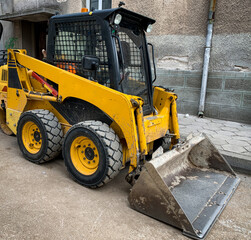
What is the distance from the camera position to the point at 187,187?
9.73 feet

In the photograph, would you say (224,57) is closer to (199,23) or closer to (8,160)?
(199,23)

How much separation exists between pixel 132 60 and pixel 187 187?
1799 mm

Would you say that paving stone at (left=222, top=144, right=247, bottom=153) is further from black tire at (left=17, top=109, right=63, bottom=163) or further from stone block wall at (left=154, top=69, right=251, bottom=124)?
black tire at (left=17, top=109, right=63, bottom=163)

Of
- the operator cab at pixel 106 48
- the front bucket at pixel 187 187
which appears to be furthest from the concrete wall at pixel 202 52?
the operator cab at pixel 106 48

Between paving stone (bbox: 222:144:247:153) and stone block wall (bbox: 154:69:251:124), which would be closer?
paving stone (bbox: 222:144:247:153)

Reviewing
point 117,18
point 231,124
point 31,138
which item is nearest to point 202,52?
point 231,124

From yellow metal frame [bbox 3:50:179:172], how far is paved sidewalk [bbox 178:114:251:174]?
40.9 inches

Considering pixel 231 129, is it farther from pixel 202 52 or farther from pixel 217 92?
pixel 202 52

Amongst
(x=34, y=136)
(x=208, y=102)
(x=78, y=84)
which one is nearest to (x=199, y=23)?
(x=208, y=102)

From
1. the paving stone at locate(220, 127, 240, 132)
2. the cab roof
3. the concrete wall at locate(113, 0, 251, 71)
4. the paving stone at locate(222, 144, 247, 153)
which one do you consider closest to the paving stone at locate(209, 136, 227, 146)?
the paving stone at locate(222, 144, 247, 153)

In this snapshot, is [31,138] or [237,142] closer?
[31,138]

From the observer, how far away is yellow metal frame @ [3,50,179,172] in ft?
8.97

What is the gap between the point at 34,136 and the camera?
3.66 m

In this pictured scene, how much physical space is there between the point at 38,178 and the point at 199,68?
475 cm
